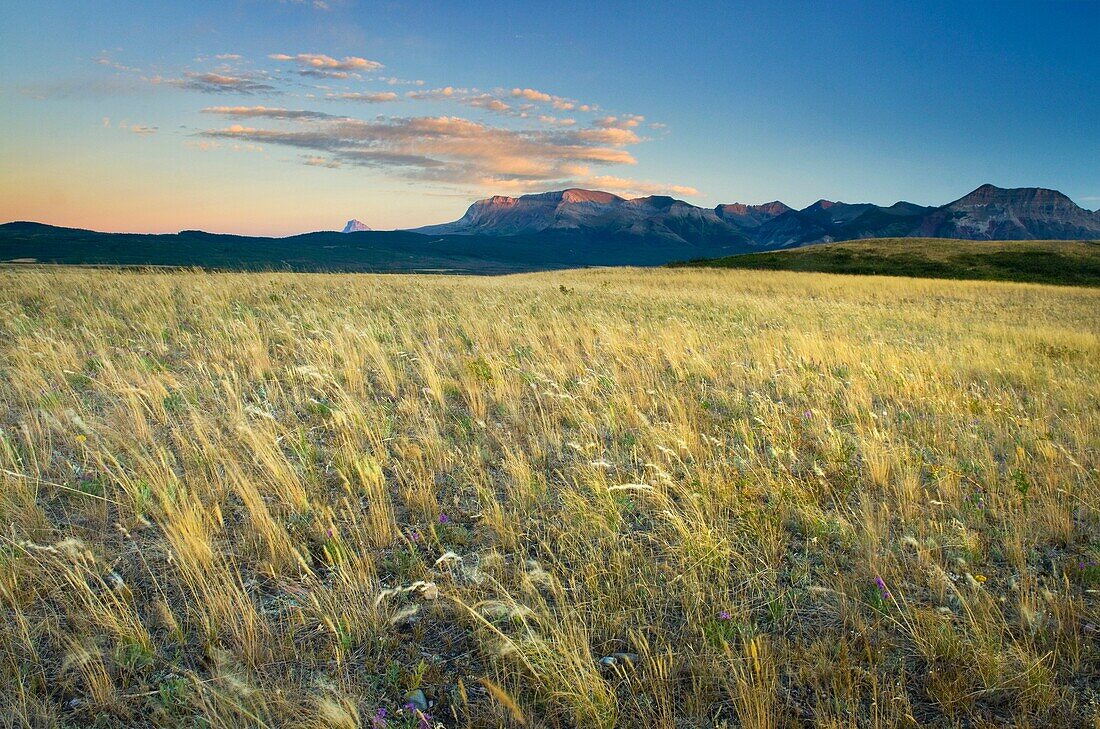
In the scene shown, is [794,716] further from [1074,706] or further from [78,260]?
[78,260]

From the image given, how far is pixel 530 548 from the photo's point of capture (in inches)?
126

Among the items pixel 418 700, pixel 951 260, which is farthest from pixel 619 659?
pixel 951 260

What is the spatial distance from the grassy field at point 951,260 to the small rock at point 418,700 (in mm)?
56521

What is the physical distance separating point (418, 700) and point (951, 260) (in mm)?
68870

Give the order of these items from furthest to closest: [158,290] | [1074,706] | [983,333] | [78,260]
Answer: [78,260] < [983,333] < [158,290] < [1074,706]

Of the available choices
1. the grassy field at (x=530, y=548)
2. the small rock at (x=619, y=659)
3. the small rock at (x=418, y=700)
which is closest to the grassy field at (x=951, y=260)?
the grassy field at (x=530, y=548)

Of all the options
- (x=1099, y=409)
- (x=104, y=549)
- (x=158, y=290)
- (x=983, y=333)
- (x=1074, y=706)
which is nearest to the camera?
(x=1074, y=706)

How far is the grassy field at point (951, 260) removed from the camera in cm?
4994

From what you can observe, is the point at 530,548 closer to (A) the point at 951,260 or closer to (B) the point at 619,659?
(B) the point at 619,659

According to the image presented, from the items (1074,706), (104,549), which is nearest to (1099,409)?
(1074,706)

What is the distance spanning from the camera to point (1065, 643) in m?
2.53

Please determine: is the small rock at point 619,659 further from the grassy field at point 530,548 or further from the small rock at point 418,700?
the small rock at point 418,700

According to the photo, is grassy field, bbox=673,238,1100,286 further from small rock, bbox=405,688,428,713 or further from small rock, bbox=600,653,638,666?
small rock, bbox=405,688,428,713

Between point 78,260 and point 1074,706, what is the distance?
687 feet
